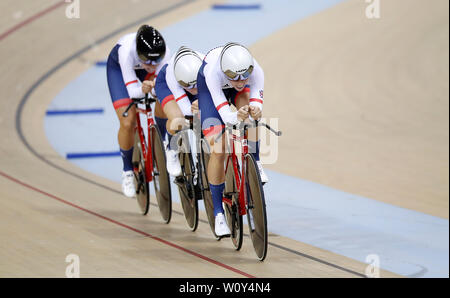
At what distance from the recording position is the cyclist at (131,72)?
4.19m

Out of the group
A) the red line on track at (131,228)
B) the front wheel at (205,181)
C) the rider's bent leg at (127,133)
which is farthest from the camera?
the rider's bent leg at (127,133)

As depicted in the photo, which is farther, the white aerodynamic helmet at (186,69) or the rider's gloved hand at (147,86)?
the rider's gloved hand at (147,86)

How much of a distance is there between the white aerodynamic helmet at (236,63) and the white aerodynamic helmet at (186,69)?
506 mm

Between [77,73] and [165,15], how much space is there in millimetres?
1953

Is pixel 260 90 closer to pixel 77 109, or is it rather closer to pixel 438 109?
pixel 77 109

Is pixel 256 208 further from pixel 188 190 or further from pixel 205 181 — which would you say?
pixel 188 190

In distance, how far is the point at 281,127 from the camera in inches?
307

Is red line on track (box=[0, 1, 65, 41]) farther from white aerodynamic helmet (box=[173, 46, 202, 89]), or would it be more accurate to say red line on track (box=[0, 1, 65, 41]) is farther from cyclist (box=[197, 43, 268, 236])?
cyclist (box=[197, 43, 268, 236])

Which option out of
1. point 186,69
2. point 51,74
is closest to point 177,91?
point 186,69

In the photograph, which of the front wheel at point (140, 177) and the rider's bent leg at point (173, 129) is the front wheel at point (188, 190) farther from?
the front wheel at point (140, 177)

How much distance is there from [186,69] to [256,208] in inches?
34.6

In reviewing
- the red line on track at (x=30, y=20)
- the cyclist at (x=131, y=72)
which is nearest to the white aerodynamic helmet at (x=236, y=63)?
the cyclist at (x=131, y=72)

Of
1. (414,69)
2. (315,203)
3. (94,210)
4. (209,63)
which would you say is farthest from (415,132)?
(209,63)

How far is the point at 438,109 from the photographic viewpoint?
850 centimetres
